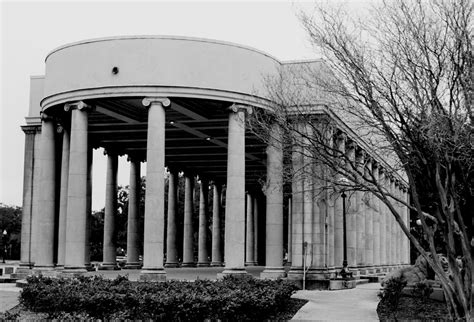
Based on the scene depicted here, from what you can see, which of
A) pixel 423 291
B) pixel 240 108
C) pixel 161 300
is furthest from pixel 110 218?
pixel 161 300

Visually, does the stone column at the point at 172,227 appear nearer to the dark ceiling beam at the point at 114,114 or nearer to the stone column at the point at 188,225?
the stone column at the point at 188,225

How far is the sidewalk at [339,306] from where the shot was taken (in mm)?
25609

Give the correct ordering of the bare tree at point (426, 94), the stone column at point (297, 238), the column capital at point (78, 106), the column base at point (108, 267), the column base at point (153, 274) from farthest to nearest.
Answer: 1. the column base at point (108, 267)
2. the stone column at point (297, 238)
3. the column capital at point (78, 106)
4. the column base at point (153, 274)
5. the bare tree at point (426, 94)

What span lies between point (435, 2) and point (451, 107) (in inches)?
129

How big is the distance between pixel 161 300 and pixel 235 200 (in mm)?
13844

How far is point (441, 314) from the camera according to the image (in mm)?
26125

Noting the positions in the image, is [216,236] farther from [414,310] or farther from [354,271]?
[414,310]

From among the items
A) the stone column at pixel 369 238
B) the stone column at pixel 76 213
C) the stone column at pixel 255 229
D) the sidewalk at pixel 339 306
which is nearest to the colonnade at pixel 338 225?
the stone column at pixel 369 238

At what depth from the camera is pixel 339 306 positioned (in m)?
29.2

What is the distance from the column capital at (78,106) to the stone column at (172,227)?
75.0 feet

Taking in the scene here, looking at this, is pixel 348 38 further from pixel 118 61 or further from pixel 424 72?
pixel 118 61

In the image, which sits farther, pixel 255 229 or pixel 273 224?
pixel 255 229

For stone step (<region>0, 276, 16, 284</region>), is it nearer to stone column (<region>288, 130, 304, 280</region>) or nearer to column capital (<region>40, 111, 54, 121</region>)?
column capital (<region>40, 111, 54, 121</region>)

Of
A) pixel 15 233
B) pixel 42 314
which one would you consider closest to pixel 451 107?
pixel 42 314
